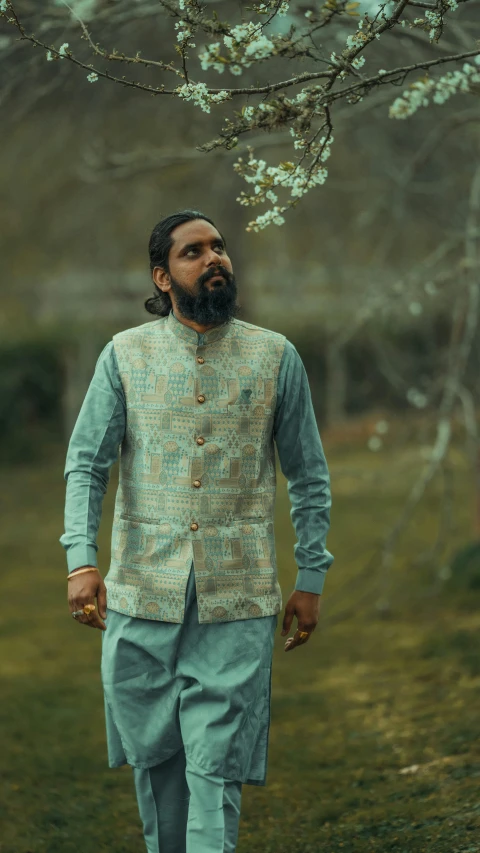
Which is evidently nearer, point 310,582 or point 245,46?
point 245,46

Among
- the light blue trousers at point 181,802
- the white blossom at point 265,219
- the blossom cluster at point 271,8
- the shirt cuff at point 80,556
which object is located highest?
the blossom cluster at point 271,8

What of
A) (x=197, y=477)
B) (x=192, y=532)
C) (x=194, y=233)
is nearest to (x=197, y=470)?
(x=197, y=477)

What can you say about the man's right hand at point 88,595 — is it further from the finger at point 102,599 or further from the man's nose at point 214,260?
the man's nose at point 214,260

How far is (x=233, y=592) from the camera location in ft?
10.6

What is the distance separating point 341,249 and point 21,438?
5.14m

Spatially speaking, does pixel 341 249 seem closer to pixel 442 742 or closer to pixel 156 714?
pixel 442 742

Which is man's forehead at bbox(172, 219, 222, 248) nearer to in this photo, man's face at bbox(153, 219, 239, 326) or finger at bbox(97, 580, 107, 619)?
man's face at bbox(153, 219, 239, 326)

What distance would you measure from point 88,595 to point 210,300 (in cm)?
87

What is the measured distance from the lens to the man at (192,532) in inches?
126

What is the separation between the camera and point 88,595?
313 cm

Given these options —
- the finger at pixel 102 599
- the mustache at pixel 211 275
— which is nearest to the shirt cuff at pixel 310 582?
the finger at pixel 102 599

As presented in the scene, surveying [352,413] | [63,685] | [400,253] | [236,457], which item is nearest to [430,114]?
[63,685]

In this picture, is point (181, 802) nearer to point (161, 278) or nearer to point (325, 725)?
point (161, 278)

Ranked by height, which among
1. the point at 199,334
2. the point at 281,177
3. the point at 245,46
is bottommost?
the point at 199,334
